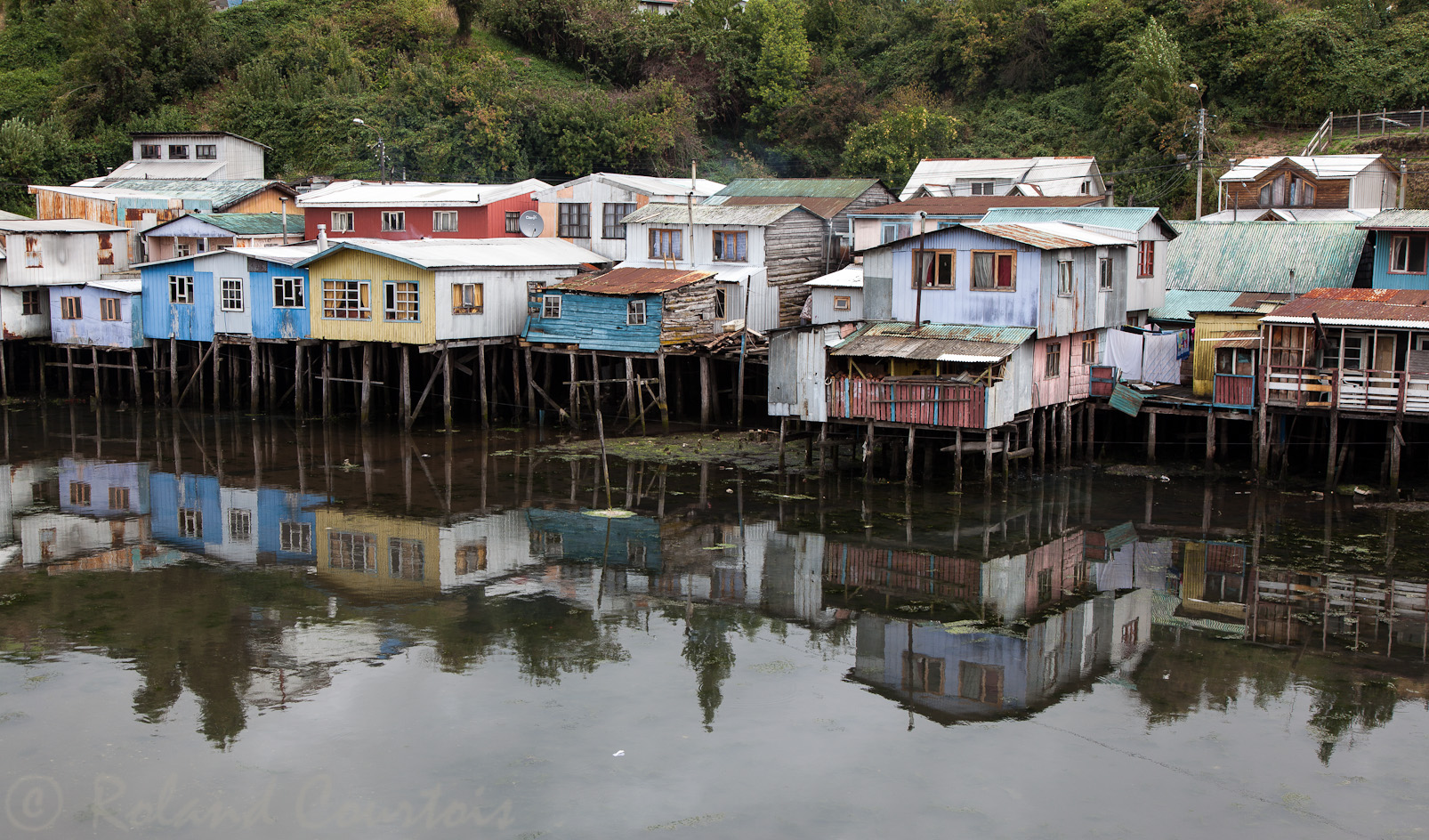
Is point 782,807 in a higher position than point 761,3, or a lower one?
lower

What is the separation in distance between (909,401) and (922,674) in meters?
11.0

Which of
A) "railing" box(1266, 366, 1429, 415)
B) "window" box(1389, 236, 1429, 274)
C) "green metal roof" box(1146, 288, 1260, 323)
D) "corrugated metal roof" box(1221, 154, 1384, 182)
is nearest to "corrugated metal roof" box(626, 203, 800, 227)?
"green metal roof" box(1146, 288, 1260, 323)

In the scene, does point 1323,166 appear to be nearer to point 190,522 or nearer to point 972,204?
point 972,204

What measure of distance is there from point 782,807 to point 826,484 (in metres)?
14.9

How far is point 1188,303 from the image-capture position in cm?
3325

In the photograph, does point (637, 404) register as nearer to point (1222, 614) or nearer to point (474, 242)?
point (474, 242)

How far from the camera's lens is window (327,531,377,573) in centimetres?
2239

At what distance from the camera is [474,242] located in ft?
130

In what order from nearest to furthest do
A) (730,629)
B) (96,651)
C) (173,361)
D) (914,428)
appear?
(96,651) → (730,629) → (914,428) → (173,361)

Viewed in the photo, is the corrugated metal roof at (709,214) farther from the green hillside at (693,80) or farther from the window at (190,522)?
the window at (190,522)

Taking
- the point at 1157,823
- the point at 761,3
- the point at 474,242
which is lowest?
the point at 1157,823

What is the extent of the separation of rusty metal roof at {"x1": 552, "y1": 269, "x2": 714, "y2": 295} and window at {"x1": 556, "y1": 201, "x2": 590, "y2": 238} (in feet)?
16.4

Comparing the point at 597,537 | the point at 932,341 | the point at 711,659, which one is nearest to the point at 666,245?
the point at 932,341

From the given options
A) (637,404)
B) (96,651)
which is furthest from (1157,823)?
(637,404)
